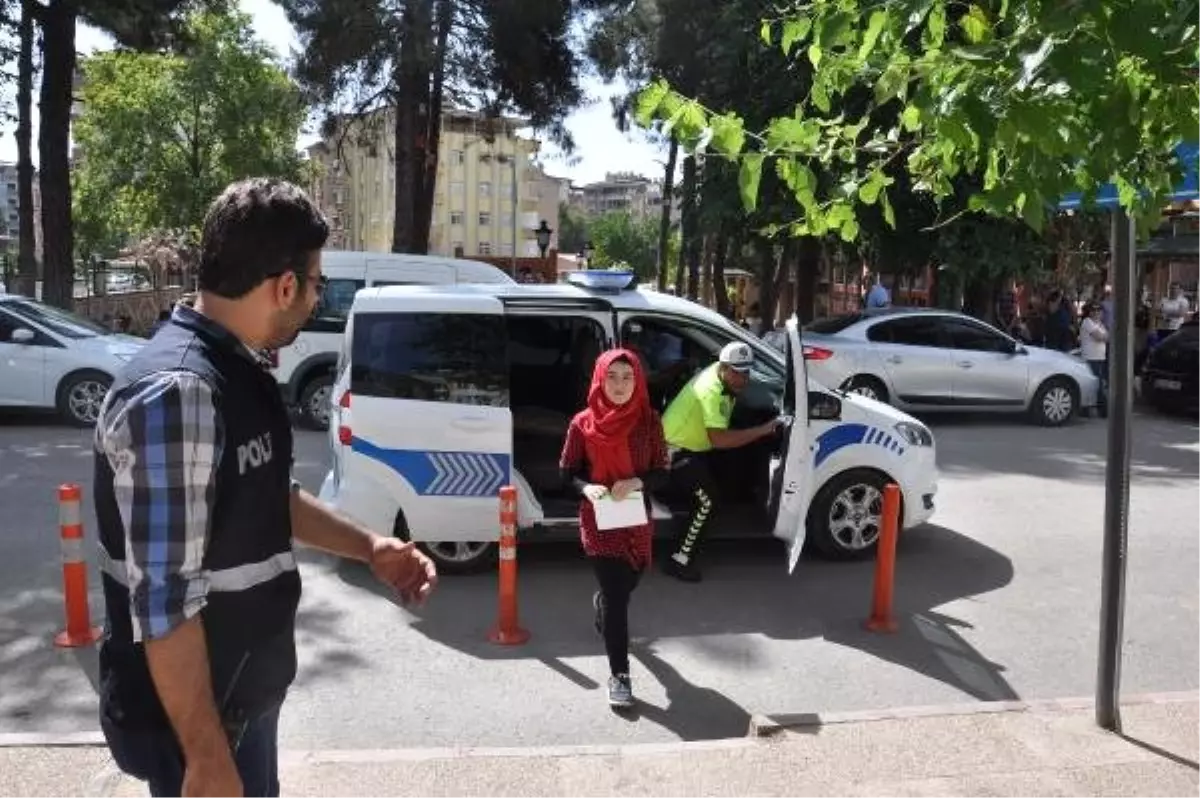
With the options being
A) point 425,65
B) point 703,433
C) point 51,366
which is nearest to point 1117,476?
point 703,433

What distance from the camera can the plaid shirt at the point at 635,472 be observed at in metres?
4.73

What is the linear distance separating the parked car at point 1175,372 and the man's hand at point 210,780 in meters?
15.2

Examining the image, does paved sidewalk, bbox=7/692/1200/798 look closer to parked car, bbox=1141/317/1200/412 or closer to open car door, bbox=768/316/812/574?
open car door, bbox=768/316/812/574

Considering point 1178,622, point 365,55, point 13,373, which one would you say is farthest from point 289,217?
point 365,55

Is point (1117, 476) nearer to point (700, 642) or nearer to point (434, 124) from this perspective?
point (700, 642)

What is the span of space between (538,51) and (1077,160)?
19.5m

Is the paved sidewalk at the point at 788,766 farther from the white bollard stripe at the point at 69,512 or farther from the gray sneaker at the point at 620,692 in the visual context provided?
the white bollard stripe at the point at 69,512

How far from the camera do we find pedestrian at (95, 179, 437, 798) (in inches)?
70.7

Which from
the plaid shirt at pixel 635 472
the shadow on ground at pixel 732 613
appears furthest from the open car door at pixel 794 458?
the plaid shirt at pixel 635 472

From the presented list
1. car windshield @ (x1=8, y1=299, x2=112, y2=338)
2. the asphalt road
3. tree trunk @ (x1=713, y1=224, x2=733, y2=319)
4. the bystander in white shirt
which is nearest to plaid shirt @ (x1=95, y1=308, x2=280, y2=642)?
the asphalt road

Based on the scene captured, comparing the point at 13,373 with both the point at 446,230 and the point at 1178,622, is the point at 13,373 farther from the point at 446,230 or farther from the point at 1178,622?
the point at 446,230

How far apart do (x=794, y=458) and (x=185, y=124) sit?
41175 mm

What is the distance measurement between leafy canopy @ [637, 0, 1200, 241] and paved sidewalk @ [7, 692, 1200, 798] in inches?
77.4

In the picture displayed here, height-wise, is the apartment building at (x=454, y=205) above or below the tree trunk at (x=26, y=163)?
above
